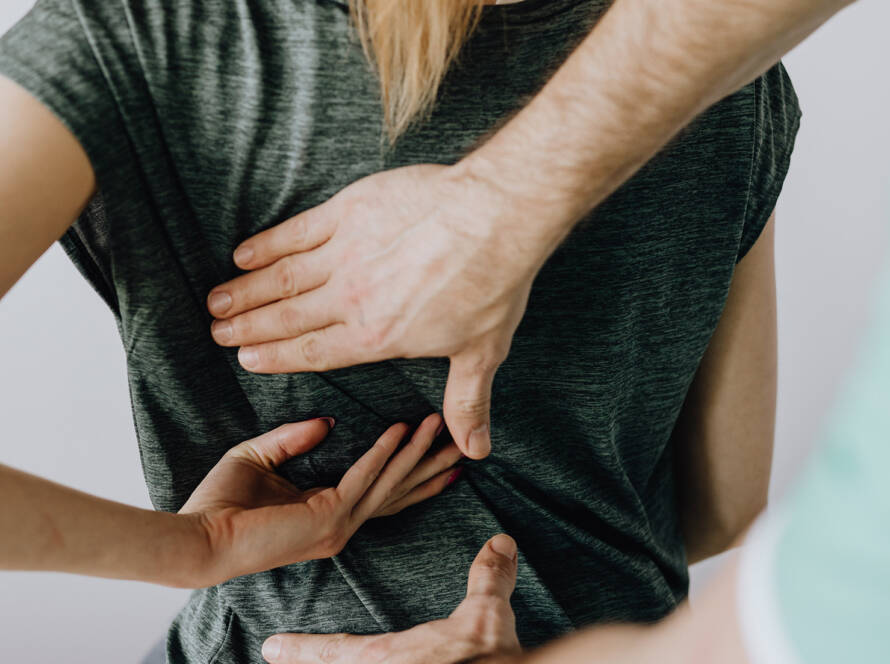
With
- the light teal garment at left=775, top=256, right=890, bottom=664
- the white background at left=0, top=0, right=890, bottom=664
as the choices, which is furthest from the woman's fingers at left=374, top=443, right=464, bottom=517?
the white background at left=0, top=0, right=890, bottom=664

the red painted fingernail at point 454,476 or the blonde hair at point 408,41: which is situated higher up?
the blonde hair at point 408,41

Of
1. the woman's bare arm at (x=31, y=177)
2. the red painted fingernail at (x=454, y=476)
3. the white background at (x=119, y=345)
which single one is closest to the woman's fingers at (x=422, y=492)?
the red painted fingernail at (x=454, y=476)

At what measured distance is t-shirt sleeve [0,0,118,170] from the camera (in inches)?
22.6

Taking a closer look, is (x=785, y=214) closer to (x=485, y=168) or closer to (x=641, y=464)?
(x=641, y=464)

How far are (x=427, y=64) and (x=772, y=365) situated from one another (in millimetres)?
637

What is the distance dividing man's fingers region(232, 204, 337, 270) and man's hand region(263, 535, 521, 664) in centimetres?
36

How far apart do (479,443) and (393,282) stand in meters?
0.19

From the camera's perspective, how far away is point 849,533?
26 cm

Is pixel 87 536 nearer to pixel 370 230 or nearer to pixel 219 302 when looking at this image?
pixel 219 302

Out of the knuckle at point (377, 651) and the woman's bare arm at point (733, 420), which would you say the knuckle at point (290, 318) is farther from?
the woman's bare arm at point (733, 420)

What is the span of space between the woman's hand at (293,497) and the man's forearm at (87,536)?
3 cm

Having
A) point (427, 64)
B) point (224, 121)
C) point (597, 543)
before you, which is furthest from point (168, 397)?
point (597, 543)

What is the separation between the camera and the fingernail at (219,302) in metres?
0.72

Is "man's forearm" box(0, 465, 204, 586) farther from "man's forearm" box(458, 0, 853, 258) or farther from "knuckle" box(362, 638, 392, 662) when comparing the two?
"man's forearm" box(458, 0, 853, 258)
